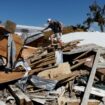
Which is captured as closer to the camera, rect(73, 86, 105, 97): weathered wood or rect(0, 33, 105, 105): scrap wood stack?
rect(0, 33, 105, 105): scrap wood stack

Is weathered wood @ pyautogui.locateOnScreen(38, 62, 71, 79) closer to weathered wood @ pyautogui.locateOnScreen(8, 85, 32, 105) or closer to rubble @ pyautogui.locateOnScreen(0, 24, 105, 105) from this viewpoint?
rubble @ pyautogui.locateOnScreen(0, 24, 105, 105)

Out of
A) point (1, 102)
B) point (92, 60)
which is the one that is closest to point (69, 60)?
point (92, 60)

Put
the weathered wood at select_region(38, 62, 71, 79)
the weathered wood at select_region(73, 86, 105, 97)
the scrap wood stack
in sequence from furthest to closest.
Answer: the weathered wood at select_region(38, 62, 71, 79), the weathered wood at select_region(73, 86, 105, 97), the scrap wood stack

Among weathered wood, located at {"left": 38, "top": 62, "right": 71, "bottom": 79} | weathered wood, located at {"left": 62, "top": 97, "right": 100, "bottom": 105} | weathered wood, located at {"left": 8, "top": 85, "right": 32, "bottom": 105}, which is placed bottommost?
weathered wood, located at {"left": 62, "top": 97, "right": 100, "bottom": 105}

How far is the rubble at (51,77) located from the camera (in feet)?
27.8

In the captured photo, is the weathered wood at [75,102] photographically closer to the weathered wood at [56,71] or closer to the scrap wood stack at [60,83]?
the scrap wood stack at [60,83]

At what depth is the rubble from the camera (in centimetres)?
847

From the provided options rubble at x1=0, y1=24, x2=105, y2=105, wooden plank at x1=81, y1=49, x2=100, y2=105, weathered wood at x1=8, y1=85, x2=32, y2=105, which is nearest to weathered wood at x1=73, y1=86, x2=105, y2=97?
rubble at x1=0, y1=24, x2=105, y2=105

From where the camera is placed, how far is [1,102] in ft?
27.0

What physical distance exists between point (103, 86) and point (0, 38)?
364cm

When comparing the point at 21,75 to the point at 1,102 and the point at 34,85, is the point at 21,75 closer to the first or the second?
the point at 34,85

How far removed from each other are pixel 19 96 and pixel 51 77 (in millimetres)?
1644

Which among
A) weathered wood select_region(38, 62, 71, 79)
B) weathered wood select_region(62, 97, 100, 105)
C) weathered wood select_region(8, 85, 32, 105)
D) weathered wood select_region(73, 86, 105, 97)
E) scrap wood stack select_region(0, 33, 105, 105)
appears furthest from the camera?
weathered wood select_region(38, 62, 71, 79)

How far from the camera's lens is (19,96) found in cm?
827
